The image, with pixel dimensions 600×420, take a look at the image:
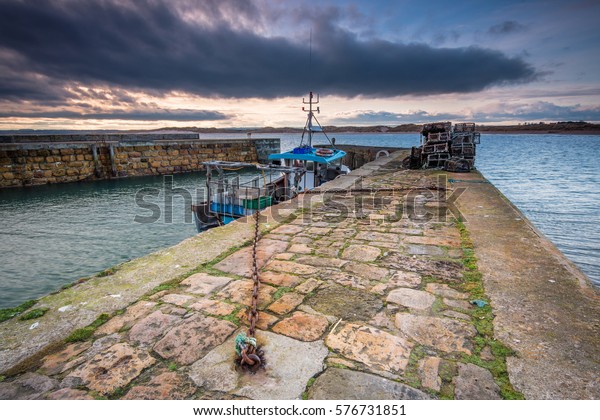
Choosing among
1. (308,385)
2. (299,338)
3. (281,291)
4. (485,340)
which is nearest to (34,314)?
(281,291)

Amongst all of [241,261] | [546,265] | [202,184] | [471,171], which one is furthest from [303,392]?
[202,184]

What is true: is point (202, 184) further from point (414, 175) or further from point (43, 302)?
point (43, 302)

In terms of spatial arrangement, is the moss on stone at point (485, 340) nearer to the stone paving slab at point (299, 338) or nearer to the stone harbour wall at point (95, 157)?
the stone paving slab at point (299, 338)

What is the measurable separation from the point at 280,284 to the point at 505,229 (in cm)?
362

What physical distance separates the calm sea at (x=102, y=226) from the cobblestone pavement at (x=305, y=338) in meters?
6.44

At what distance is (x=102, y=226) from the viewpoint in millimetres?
12328

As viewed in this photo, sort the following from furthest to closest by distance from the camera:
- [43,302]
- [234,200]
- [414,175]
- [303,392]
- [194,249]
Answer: [414,175] < [234,200] < [194,249] < [43,302] < [303,392]

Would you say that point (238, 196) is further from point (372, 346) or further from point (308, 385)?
point (308, 385)

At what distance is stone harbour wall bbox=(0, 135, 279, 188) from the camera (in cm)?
1953

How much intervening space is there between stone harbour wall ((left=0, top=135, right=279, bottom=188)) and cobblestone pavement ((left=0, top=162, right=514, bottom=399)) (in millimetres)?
23068

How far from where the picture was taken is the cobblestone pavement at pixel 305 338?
1.80 meters

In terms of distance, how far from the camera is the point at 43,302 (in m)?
2.74

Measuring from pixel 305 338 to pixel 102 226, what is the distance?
12.8m
